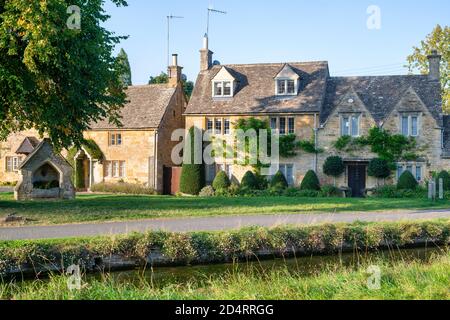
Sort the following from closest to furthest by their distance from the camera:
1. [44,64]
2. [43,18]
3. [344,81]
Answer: [43,18] → [44,64] → [344,81]

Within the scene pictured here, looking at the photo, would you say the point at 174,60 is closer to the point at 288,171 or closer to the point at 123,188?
the point at 123,188

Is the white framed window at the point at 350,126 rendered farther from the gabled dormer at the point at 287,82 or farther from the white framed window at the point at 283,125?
the gabled dormer at the point at 287,82

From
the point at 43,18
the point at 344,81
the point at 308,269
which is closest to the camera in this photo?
the point at 308,269

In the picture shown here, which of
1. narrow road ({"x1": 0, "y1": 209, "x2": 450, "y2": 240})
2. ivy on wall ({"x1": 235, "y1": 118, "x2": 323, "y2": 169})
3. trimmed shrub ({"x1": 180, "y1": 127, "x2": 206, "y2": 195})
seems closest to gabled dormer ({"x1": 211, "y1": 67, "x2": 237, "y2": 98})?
ivy on wall ({"x1": 235, "y1": 118, "x2": 323, "y2": 169})

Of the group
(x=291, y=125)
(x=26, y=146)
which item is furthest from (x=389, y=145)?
(x=26, y=146)

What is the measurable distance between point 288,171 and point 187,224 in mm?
21539

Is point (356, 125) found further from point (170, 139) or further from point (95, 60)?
point (95, 60)

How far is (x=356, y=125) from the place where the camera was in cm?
3981

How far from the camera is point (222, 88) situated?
43719mm

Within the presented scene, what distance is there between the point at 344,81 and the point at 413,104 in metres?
6.56

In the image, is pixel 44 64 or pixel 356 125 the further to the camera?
pixel 356 125

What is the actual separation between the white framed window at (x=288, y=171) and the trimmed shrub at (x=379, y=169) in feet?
19.0
